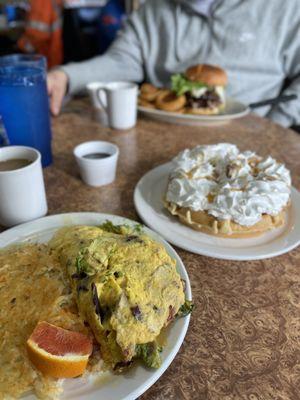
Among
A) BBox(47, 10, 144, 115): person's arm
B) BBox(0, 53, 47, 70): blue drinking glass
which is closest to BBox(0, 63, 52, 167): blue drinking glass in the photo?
BBox(0, 53, 47, 70): blue drinking glass

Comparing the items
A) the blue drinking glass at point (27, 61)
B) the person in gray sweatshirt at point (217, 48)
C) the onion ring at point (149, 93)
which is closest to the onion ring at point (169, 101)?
the onion ring at point (149, 93)

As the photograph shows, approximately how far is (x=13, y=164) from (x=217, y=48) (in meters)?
1.61

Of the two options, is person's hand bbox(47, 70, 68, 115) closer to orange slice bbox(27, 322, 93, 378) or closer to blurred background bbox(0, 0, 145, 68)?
orange slice bbox(27, 322, 93, 378)

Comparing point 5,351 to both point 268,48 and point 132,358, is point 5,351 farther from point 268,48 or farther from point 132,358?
point 268,48

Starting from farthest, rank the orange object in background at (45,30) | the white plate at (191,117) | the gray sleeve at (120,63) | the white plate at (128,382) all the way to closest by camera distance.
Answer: the orange object in background at (45,30) → the gray sleeve at (120,63) → the white plate at (191,117) → the white plate at (128,382)

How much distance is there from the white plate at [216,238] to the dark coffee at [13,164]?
349mm

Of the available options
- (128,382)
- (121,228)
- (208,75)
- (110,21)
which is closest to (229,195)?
(121,228)

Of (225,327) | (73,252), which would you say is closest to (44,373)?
(73,252)

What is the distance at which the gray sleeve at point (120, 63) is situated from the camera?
1.97 m

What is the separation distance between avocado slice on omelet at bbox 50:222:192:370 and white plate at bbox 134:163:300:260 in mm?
179

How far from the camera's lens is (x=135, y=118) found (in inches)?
67.1

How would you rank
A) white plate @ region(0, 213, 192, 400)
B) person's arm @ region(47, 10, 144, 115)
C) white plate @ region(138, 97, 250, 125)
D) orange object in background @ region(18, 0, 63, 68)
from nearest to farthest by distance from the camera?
white plate @ region(0, 213, 192, 400), white plate @ region(138, 97, 250, 125), person's arm @ region(47, 10, 144, 115), orange object in background @ region(18, 0, 63, 68)

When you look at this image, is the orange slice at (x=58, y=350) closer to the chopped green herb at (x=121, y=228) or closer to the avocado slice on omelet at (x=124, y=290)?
the avocado slice on omelet at (x=124, y=290)

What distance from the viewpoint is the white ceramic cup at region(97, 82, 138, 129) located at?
61.8 inches
